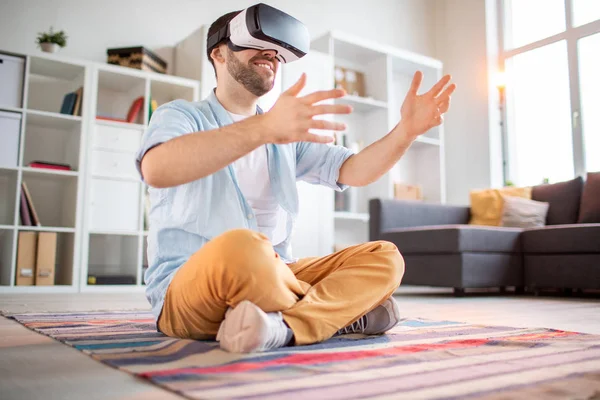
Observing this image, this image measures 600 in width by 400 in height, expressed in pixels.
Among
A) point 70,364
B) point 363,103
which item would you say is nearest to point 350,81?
point 363,103

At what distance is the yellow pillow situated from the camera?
4238mm

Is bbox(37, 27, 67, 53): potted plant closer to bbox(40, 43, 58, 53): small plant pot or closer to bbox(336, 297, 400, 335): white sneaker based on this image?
bbox(40, 43, 58, 53): small plant pot

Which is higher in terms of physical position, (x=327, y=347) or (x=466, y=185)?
(x=466, y=185)

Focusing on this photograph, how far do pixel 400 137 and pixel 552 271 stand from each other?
8.02ft

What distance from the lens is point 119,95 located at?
13.9ft

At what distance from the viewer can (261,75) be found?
148cm

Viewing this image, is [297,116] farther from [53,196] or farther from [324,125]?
[53,196]

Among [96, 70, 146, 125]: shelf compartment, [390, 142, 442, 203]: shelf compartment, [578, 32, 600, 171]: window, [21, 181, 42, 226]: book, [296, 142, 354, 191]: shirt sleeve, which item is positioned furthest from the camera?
[390, 142, 442, 203]: shelf compartment

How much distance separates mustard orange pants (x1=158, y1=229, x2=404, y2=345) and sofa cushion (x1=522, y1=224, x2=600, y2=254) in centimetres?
231

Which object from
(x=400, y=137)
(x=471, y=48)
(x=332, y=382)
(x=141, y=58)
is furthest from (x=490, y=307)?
(x=471, y=48)

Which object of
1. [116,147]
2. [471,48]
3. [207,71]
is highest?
[471,48]

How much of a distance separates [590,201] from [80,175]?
137 inches

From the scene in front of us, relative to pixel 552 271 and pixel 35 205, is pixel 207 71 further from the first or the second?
pixel 552 271

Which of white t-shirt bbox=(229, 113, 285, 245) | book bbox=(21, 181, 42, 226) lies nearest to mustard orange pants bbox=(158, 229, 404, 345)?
white t-shirt bbox=(229, 113, 285, 245)
